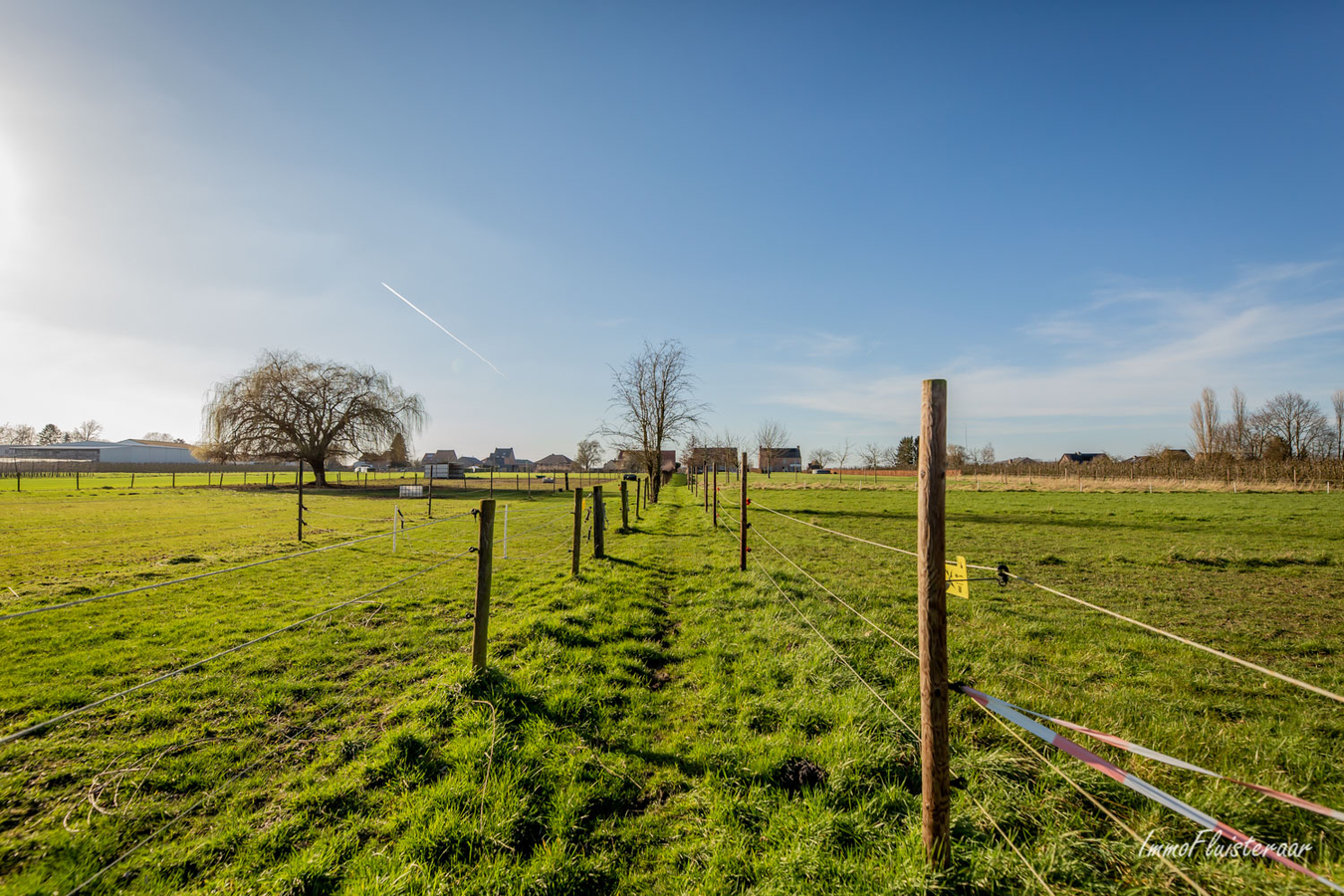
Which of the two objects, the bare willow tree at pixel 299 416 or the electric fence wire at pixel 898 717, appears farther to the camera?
the bare willow tree at pixel 299 416

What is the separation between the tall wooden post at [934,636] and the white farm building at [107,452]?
10863 cm

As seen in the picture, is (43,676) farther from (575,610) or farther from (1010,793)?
Result: (1010,793)

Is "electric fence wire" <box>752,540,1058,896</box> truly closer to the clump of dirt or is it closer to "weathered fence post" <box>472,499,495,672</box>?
the clump of dirt

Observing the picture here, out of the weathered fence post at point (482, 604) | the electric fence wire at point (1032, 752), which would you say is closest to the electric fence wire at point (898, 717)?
the electric fence wire at point (1032, 752)

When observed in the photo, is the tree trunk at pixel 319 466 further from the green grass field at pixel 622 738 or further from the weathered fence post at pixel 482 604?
the weathered fence post at pixel 482 604

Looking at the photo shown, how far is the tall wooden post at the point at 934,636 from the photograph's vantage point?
2.46 meters

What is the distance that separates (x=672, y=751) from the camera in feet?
12.0

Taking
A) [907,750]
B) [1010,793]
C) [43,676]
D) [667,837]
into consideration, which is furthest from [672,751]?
[43,676]

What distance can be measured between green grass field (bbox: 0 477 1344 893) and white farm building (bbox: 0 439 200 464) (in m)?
102

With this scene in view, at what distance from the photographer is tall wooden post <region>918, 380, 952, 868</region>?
2.46 metres

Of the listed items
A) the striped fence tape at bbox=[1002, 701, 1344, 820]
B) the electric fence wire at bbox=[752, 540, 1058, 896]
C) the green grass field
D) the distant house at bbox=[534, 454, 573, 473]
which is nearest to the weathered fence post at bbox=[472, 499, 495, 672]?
the green grass field

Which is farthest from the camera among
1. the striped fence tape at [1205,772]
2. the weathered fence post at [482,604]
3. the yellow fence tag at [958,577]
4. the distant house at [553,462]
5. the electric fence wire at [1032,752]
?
the distant house at [553,462]

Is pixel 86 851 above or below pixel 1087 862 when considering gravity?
below

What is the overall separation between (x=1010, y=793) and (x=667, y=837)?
190 centimetres
